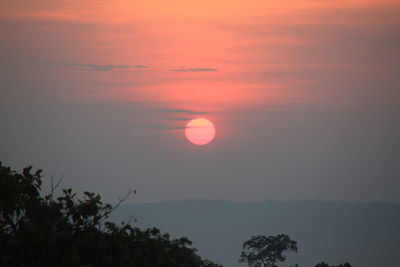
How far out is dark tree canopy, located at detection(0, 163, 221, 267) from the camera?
74.5ft

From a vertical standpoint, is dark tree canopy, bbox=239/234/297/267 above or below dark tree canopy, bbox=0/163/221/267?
above

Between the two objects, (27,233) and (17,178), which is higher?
(17,178)

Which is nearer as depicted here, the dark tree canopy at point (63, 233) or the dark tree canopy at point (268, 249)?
the dark tree canopy at point (63, 233)

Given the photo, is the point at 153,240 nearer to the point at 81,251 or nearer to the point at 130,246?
the point at 130,246

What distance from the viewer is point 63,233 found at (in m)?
23.8

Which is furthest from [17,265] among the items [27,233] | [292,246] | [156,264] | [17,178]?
[292,246]

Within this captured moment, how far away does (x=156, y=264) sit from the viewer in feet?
80.2

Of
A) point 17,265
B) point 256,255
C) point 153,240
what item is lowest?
point 17,265

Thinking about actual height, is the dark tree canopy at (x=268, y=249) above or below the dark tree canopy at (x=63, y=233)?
above

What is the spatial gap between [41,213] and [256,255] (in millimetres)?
144413

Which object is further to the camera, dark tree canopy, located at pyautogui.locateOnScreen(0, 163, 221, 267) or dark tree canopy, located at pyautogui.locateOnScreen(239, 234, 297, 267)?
dark tree canopy, located at pyautogui.locateOnScreen(239, 234, 297, 267)

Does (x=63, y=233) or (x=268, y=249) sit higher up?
(x=268, y=249)

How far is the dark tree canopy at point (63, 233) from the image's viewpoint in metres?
22.7

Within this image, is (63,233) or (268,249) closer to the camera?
(63,233)
